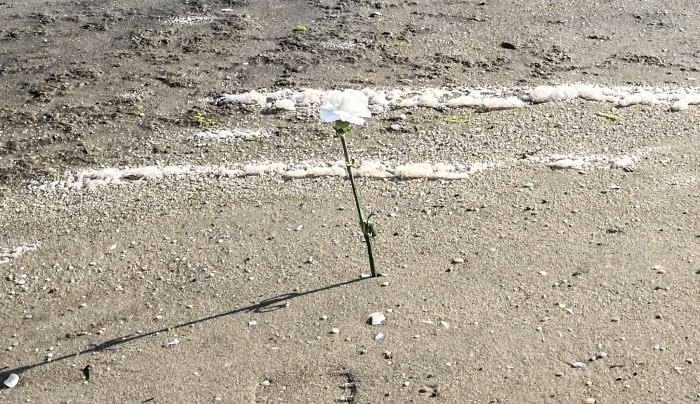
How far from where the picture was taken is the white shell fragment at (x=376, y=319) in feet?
9.48

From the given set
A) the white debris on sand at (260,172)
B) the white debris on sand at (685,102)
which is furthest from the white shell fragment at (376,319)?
the white debris on sand at (685,102)

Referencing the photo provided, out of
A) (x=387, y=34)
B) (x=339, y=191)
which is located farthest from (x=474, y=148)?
(x=387, y=34)

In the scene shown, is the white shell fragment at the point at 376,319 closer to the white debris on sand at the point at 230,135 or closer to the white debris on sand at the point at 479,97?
the white debris on sand at the point at 230,135

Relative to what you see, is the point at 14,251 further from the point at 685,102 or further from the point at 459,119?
the point at 685,102

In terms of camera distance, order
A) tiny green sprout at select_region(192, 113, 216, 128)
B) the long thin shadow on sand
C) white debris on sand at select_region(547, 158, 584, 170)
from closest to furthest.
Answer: the long thin shadow on sand
white debris on sand at select_region(547, 158, 584, 170)
tiny green sprout at select_region(192, 113, 216, 128)

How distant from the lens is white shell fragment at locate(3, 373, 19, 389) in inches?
107

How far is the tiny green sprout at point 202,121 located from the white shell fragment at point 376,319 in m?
1.77

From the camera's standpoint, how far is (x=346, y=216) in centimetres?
351

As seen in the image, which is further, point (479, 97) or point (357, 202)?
point (479, 97)

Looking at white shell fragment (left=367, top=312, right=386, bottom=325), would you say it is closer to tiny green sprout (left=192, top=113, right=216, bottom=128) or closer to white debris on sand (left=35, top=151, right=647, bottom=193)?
white debris on sand (left=35, top=151, right=647, bottom=193)

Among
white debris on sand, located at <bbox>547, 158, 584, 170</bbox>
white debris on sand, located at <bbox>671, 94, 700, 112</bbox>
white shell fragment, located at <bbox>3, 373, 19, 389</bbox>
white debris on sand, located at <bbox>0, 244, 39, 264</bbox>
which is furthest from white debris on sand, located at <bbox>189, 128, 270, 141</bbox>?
white debris on sand, located at <bbox>671, 94, 700, 112</bbox>

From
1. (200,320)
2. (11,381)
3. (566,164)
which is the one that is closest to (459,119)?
(566,164)

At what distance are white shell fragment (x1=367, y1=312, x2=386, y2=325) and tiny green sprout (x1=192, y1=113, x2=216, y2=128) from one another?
1.77m

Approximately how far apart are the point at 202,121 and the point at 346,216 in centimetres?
120
